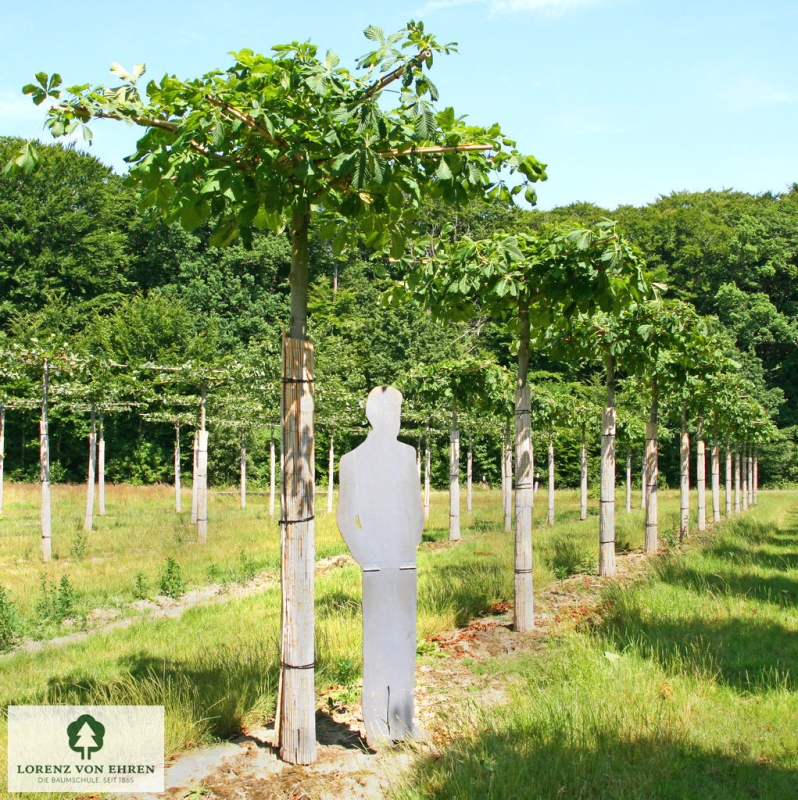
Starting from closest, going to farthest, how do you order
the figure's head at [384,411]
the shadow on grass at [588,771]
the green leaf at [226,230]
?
the shadow on grass at [588,771] < the green leaf at [226,230] < the figure's head at [384,411]

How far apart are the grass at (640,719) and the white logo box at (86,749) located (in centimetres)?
158

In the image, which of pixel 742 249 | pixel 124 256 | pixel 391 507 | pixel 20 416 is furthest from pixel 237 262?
pixel 391 507

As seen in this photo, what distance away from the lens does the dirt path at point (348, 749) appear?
4.05m

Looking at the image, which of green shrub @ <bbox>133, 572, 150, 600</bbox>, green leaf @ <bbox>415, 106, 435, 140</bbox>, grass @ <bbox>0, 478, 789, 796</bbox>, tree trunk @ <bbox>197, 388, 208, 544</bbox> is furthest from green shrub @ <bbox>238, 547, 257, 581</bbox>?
green leaf @ <bbox>415, 106, 435, 140</bbox>

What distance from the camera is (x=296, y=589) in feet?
14.1

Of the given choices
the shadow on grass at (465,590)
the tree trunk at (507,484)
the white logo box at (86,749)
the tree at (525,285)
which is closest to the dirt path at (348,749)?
the white logo box at (86,749)

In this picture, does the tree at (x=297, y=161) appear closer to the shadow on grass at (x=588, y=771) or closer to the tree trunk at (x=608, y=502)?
the shadow on grass at (x=588, y=771)

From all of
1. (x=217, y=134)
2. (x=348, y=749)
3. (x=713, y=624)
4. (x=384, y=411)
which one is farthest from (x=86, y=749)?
(x=713, y=624)

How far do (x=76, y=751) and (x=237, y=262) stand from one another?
47.7 m

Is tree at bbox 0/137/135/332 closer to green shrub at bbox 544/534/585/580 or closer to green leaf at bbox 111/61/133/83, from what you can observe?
green shrub at bbox 544/534/585/580

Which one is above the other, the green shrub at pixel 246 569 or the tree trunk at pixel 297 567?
the tree trunk at pixel 297 567

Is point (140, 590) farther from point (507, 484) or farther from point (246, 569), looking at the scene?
point (507, 484)

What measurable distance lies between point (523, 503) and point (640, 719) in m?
3.37

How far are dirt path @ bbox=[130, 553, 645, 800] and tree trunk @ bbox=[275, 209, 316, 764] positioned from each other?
0.21m
